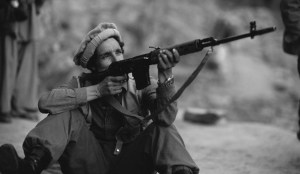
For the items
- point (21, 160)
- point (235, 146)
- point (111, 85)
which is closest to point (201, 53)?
point (235, 146)

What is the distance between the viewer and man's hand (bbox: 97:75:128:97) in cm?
303

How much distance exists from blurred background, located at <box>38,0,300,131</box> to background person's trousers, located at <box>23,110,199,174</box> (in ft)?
17.6

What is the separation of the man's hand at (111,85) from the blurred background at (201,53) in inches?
205

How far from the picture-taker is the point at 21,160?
274 centimetres

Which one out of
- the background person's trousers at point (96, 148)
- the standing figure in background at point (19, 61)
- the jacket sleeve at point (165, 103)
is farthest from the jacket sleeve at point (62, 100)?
the standing figure in background at point (19, 61)

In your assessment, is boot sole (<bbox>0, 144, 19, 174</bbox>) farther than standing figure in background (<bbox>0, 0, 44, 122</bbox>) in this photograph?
No

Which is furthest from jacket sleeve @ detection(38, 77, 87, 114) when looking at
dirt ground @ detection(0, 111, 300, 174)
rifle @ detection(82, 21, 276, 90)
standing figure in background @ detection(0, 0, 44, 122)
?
standing figure in background @ detection(0, 0, 44, 122)

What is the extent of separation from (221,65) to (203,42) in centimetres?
927

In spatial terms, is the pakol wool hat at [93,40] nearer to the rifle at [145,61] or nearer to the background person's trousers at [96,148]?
the rifle at [145,61]

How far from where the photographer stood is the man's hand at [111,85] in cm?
303

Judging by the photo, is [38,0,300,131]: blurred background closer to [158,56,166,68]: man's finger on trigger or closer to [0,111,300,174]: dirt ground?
[0,111,300,174]: dirt ground

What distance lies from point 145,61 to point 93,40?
18.1 inches

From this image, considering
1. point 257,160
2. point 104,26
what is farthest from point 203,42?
point 257,160

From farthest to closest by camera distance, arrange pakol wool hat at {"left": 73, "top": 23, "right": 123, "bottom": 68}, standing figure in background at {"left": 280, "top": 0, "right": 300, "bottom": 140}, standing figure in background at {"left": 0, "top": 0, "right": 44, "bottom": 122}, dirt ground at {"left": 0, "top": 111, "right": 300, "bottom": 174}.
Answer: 1. standing figure in background at {"left": 0, "top": 0, "right": 44, "bottom": 122}
2. standing figure in background at {"left": 280, "top": 0, "right": 300, "bottom": 140}
3. dirt ground at {"left": 0, "top": 111, "right": 300, "bottom": 174}
4. pakol wool hat at {"left": 73, "top": 23, "right": 123, "bottom": 68}
